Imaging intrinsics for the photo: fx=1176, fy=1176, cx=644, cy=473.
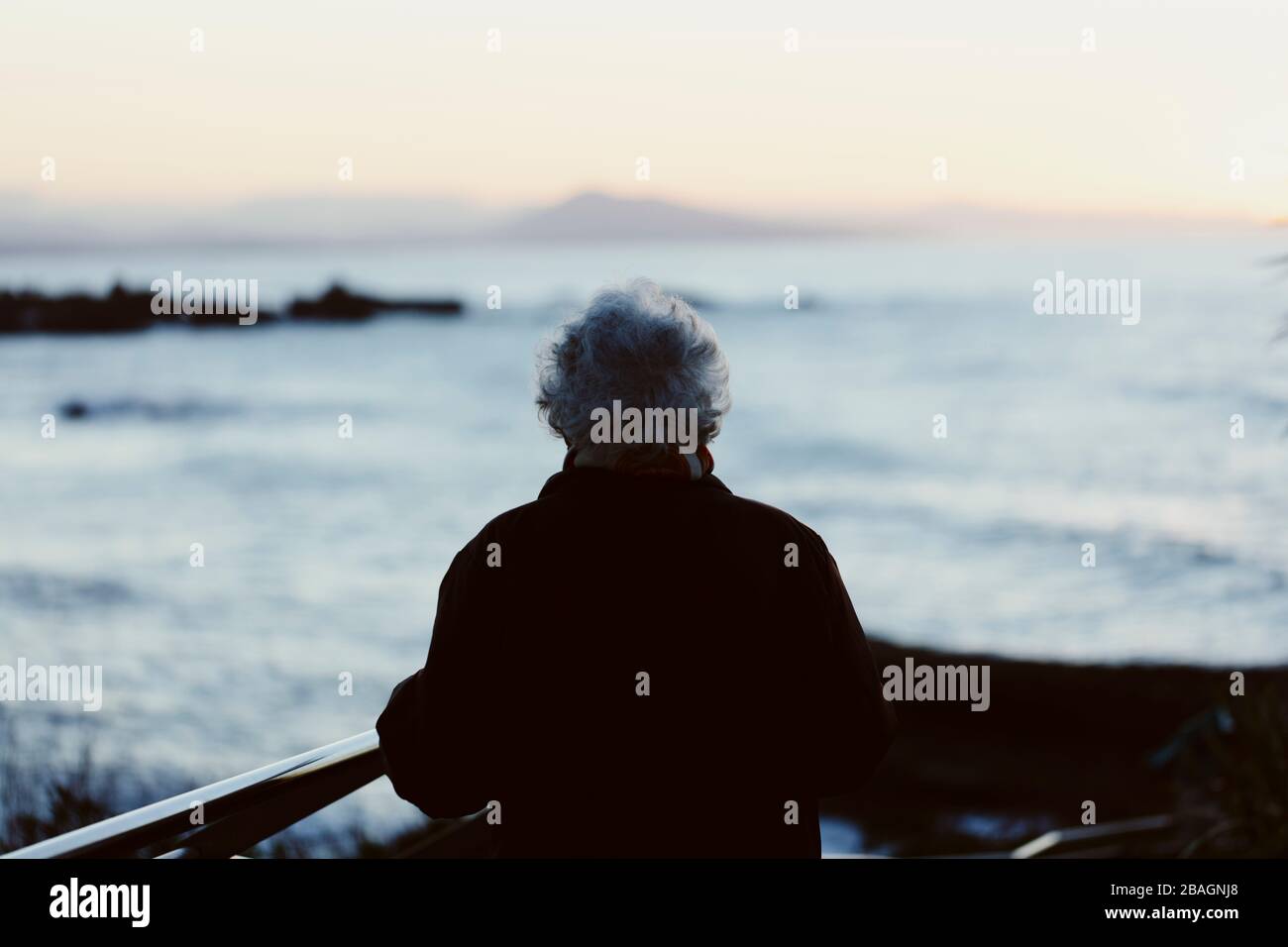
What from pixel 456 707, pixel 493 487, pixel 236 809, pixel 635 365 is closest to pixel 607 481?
pixel 635 365

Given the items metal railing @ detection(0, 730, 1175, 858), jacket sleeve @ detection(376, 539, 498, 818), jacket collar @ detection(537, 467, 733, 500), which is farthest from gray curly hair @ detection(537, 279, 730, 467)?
metal railing @ detection(0, 730, 1175, 858)

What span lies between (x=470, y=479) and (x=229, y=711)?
39.1 feet

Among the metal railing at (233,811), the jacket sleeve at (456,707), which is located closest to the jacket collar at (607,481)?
the jacket sleeve at (456,707)

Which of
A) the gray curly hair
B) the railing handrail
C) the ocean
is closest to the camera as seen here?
the railing handrail

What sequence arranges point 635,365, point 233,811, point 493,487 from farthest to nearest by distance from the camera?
point 493,487
point 635,365
point 233,811

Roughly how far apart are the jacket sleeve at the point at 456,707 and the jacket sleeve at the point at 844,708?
391 millimetres

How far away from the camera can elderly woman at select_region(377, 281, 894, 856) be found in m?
1.35

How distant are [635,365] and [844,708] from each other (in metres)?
0.48

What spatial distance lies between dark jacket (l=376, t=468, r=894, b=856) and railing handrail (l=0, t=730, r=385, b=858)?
5.9 inches

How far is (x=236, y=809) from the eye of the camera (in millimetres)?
1326

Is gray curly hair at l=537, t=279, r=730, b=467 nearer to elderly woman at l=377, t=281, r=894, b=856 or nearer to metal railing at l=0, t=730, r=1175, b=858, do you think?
elderly woman at l=377, t=281, r=894, b=856

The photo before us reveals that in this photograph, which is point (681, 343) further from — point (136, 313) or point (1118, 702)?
point (136, 313)

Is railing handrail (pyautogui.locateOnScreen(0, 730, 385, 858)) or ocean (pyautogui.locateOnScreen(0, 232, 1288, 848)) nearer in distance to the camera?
railing handrail (pyautogui.locateOnScreen(0, 730, 385, 858))

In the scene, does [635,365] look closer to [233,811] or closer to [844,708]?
[844,708]
